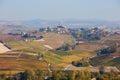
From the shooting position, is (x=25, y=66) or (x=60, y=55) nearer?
(x=25, y=66)

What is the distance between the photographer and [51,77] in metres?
99.4

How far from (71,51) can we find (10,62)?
54.1 metres

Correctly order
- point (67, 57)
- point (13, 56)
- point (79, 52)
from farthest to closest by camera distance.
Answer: point (79, 52) → point (67, 57) → point (13, 56)

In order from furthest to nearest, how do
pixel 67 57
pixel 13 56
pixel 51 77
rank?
pixel 67 57
pixel 13 56
pixel 51 77

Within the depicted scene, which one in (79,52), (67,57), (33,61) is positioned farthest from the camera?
(79,52)

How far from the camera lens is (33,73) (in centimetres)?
10281

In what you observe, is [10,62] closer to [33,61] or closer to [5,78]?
[33,61]

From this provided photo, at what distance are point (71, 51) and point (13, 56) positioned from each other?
1584 inches

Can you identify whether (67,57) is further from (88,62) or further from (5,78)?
(5,78)

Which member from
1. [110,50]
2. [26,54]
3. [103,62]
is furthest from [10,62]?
[110,50]

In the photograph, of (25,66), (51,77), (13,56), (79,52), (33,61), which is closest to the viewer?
(51,77)

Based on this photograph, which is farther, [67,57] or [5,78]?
[67,57]

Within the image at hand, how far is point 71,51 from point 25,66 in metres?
57.5

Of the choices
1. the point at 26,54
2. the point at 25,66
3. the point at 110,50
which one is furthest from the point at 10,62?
the point at 110,50
